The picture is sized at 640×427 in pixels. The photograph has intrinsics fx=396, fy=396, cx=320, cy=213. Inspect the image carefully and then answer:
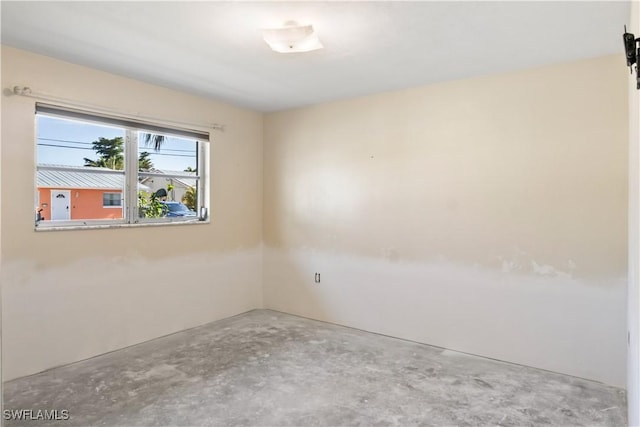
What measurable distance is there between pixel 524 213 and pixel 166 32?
3056mm

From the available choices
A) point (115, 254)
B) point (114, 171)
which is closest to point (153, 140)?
point (114, 171)

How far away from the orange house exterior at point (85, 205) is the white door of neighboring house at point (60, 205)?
2 centimetres

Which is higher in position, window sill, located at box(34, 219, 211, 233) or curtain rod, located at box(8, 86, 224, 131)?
curtain rod, located at box(8, 86, 224, 131)

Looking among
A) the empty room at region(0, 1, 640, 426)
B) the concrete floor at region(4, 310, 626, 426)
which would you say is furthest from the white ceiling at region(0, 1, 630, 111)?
the concrete floor at region(4, 310, 626, 426)

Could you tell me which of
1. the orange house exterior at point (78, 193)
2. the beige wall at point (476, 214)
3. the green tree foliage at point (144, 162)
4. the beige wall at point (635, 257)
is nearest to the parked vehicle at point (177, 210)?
the green tree foliage at point (144, 162)

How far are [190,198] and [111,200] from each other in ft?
2.89

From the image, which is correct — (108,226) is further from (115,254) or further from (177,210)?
(177,210)

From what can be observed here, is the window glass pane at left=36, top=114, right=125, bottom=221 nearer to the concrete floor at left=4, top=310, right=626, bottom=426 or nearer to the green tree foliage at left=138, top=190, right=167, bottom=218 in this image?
the green tree foliage at left=138, top=190, right=167, bottom=218

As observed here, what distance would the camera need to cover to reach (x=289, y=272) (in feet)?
16.0

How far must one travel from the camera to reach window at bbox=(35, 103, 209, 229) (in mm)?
3238

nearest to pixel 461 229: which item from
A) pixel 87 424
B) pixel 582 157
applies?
pixel 582 157

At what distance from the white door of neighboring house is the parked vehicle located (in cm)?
91

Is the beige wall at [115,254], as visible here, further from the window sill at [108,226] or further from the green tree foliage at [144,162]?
the green tree foliage at [144,162]

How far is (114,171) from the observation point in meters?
3.65
